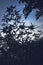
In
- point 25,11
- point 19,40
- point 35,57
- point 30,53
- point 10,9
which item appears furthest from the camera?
point 35,57

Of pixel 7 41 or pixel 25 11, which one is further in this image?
pixel 7 41

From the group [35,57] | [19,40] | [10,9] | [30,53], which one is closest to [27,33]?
[19,40]

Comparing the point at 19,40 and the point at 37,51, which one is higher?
the point at 37,51

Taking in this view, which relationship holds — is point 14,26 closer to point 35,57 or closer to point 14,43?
point 14,43

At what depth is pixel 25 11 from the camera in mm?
15906

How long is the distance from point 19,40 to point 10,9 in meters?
3.05

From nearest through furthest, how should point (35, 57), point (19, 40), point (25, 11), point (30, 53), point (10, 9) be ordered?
point (25, 11), point (10, 9), point (19, 40), point (30, 53), point (35, 57)

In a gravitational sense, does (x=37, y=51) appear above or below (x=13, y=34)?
above

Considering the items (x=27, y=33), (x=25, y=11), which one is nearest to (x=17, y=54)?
(x=27, y=33)

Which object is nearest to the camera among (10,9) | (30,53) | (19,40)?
(10,9)

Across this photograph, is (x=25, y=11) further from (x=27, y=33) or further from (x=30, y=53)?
(x=30, y=53)

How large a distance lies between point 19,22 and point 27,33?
122cm

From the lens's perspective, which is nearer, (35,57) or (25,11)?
(25,11)

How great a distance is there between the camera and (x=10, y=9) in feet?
59.0
